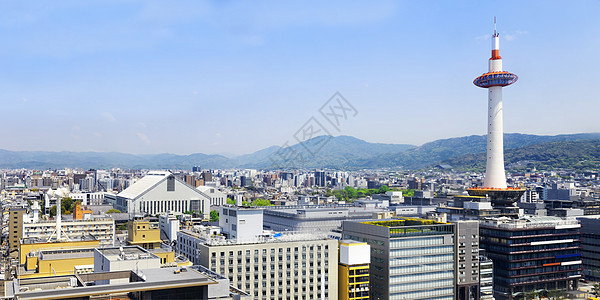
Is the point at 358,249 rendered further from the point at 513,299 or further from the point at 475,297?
the point at 513,299

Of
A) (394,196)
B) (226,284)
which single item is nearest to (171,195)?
(394,196)

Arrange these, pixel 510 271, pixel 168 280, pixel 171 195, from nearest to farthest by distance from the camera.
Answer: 1. pixel 168 280
2. pixel 510 271
3. pixel 171 195

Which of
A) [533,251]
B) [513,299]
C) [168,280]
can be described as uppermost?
[168,280]

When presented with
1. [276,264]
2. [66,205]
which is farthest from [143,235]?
[66,205]

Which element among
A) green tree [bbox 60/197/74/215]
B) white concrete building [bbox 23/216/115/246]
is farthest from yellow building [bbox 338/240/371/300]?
green tree [bbox 60/197/74/215]

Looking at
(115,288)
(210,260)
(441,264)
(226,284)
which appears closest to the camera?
(115,288)

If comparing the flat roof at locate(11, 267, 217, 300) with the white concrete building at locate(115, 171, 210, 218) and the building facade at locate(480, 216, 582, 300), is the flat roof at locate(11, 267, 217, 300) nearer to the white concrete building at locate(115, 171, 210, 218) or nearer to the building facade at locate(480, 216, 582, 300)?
the building facade at locate(480, 216, 582, 300)

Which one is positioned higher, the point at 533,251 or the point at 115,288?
the point at 115,288
